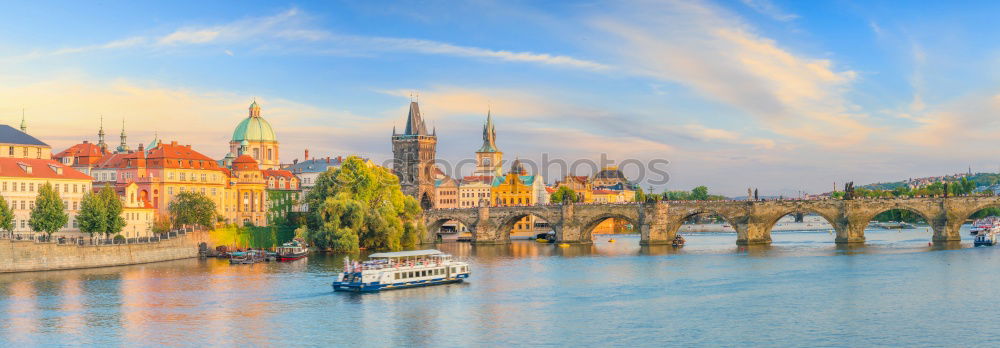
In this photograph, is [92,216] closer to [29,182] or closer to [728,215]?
[29,182]

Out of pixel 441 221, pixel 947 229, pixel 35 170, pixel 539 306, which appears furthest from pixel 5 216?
pixel 947 229

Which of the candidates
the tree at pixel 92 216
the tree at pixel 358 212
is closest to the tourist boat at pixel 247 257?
the tree at pixel 358 212

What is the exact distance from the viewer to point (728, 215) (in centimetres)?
10406

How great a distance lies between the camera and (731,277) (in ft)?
230

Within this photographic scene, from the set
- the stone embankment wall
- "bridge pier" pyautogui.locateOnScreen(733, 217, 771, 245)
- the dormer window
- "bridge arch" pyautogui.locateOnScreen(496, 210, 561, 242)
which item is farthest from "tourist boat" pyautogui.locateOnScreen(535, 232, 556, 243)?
the dormer window

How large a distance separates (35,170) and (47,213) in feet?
31.2

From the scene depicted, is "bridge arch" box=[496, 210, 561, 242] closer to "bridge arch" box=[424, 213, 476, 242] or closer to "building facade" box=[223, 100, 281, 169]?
"bridge arch" box=[424, 213, 476, 242]

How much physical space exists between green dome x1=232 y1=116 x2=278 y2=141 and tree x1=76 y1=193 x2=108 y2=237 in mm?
70844

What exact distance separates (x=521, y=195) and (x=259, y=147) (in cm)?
5738

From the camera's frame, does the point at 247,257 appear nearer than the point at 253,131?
Yes

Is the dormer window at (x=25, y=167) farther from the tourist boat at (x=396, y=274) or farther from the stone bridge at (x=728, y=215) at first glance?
the stone bridge at (x=728, y=215)

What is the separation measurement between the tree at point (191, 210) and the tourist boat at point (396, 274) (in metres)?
34.4

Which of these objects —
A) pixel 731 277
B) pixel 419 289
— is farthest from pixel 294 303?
pixel 731 277

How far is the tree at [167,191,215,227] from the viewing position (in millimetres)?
96250
